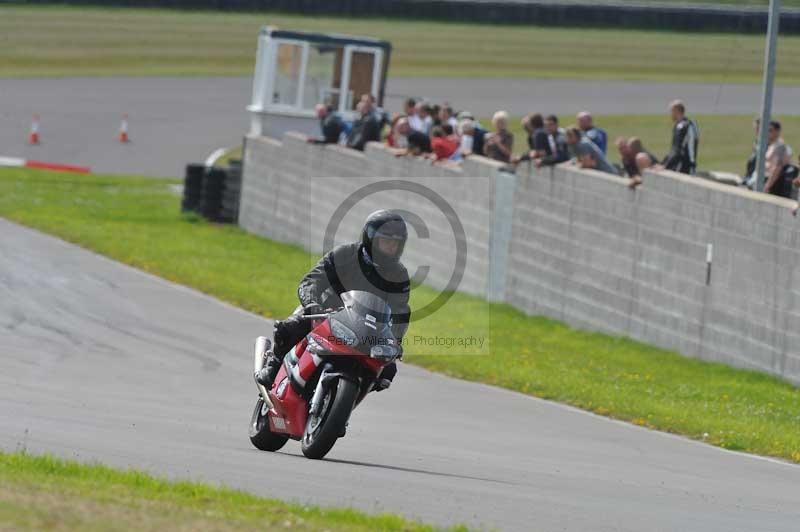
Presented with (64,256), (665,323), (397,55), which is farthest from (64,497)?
(397,55)

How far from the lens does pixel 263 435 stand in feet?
37.1

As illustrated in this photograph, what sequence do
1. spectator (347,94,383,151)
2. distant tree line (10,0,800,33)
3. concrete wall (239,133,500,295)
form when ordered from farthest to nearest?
distant tree line (10,0,800,33) < spectator (347,94,383,151) < concrete wall (239,133,500,295)

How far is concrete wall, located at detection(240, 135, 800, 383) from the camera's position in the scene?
1767cm

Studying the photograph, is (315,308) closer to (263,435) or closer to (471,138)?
(263,435)

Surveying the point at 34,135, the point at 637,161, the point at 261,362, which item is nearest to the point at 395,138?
the point at 637,161

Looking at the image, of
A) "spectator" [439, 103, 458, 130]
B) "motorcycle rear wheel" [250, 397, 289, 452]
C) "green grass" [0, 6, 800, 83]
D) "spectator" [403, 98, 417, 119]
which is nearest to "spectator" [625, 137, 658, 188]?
"spectator" [439, 103, 458, 130]

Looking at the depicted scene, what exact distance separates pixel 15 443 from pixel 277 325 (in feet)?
6.88

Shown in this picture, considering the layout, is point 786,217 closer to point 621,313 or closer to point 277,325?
point 621,313

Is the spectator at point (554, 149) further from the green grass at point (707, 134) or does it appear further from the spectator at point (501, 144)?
the green grass at point (707, 134)

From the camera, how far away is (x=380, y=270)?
10.3 meters

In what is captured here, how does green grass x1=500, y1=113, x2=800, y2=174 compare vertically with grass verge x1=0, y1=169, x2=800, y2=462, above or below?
above

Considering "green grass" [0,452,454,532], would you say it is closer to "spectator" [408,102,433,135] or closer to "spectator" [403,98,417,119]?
"spectator" [408,102,433,135]

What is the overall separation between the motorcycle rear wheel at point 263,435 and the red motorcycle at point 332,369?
35 centimetres

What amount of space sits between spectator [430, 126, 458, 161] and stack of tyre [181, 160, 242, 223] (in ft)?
28.8
